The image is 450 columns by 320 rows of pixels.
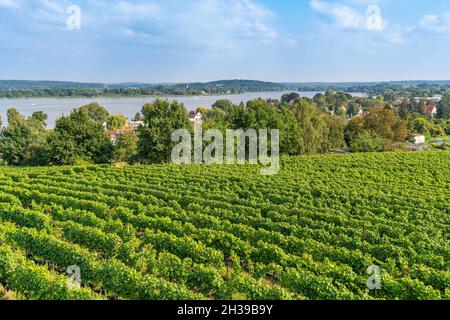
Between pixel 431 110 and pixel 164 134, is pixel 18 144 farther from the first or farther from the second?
pixel 431 110

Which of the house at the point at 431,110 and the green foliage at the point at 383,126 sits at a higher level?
the house at the point at 431,110

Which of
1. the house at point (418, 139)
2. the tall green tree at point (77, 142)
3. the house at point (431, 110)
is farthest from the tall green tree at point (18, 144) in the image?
the house at point (431, 110)

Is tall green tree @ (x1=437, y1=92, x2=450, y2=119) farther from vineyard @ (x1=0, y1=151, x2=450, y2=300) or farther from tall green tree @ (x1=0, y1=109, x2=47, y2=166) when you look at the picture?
tall green tree @ (x1=0, y1=109, x2=47, y2=166)

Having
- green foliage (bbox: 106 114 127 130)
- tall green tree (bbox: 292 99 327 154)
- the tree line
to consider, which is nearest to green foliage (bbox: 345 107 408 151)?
the tree line

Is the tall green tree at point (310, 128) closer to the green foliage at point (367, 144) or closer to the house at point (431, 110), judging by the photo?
the green foliage at point (367, 144)

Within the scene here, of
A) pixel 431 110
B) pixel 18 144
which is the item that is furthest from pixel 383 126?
pixel 431 110

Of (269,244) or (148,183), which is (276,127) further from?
(269,244)
